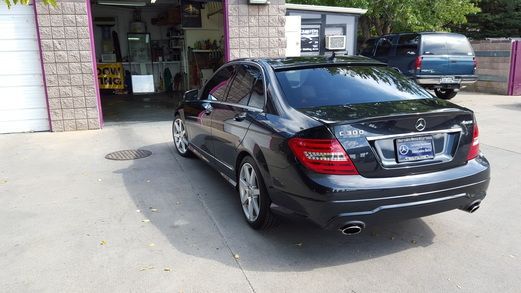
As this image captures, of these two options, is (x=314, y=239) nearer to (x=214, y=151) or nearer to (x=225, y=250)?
(x=225, y=250)

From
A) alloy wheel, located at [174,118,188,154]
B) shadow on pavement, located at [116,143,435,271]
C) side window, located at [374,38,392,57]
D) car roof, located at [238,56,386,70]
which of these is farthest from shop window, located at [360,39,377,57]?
shadow on pavement, located at [116,143,435,271]

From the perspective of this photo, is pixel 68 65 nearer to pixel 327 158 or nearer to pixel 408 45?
pixel 327 158

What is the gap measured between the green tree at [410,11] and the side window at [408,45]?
3.77 meters

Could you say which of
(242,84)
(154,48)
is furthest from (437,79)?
(154,48)

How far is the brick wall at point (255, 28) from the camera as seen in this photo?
984cm

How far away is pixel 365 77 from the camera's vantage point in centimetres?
439

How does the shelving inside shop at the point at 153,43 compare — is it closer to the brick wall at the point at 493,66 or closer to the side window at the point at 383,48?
the side window at the point at 383,48

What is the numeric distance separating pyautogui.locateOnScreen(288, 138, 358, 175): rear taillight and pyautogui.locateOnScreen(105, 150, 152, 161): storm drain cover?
14.1 feet

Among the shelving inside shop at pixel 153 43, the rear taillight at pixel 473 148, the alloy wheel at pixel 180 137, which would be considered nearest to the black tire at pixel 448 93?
the shelving inside shop at pixel 153 43

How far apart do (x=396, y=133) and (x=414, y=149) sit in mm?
210

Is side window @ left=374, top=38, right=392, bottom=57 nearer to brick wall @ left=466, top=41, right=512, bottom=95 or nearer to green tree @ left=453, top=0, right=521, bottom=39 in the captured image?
brick wall @ left=466, top=41, right=512, bottom=95

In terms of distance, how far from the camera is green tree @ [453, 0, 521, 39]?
2631cm

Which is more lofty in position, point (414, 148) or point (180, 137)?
point (414, 148)

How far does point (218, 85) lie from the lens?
562 centimetres
